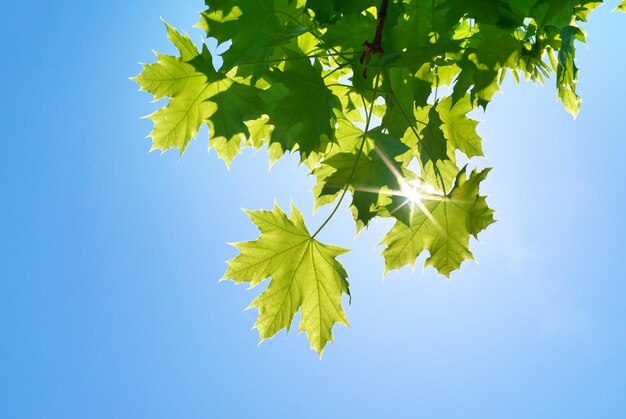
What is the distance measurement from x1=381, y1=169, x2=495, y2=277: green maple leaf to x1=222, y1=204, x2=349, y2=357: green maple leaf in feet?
0.67

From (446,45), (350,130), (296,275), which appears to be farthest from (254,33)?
(296,275)

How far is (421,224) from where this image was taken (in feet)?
6.61

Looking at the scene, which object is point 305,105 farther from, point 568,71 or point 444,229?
point 568,71

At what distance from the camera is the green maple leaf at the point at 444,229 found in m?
1.92

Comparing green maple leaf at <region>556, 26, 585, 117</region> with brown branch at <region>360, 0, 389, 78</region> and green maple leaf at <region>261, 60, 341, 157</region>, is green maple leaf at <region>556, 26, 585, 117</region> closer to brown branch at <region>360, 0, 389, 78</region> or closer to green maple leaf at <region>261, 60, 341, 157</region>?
brown branch at <region>360, 0, 389, 78</region>

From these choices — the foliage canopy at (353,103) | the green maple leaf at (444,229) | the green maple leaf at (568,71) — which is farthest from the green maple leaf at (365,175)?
the green maple leaf at (568,71)

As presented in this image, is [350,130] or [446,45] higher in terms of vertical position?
[350,130]

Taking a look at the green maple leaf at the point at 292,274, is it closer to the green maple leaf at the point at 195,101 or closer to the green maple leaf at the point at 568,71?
the green maple leaf at the point at 195,101

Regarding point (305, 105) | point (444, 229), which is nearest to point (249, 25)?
point (305, 105)

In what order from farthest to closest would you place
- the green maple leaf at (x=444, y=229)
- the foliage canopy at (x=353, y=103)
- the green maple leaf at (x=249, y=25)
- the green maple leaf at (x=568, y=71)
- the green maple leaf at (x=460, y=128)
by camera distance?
the green maple leaf at (x=460, y=128) → the green maple leaf at (x=444, y=229) → the green maple leaf at (x=249, y=25) → the foliage canopy at (x=353, y=103) → the green maple leaf at (x=568, y=71)

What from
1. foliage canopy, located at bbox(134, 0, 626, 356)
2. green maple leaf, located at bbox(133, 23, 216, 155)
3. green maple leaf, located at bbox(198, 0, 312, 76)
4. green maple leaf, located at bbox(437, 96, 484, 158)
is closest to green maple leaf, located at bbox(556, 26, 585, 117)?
foliage canopy, located at bbox(134, 0, 626, 356)

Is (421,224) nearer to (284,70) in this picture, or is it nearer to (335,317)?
(335,317)

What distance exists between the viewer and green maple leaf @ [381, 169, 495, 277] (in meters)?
1.92

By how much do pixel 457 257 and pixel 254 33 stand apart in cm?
105
